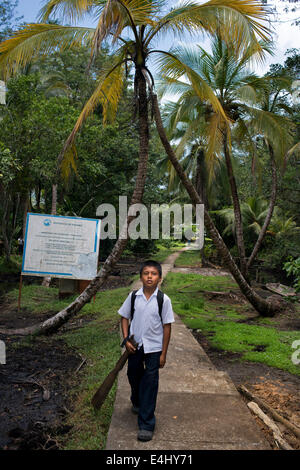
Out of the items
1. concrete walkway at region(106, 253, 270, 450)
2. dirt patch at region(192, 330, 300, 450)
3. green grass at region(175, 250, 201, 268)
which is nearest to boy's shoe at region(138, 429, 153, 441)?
concrete walkway at region(106, 253, 270, 450)

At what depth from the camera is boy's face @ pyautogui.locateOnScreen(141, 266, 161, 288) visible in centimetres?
332

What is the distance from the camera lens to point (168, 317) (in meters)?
3.35

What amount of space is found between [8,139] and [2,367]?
7.89 metres

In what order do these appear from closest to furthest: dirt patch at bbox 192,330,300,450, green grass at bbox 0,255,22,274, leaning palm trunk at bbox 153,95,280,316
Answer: dirt patch at bbox 192,330,300,450 → leaning palm trunk at bbox 153,95,280,316 → green grass at bbox 0,255,22,274

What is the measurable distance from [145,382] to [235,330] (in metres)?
4.98

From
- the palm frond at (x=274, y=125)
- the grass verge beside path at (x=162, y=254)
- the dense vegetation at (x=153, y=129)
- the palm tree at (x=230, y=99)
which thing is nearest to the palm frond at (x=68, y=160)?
the dense vegetation at (x=153, y=129)

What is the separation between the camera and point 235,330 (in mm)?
7875

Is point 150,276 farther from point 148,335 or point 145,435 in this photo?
point 145,435

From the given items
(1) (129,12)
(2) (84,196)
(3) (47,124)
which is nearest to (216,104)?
(1) (129,12)

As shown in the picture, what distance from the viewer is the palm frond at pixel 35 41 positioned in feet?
20.5

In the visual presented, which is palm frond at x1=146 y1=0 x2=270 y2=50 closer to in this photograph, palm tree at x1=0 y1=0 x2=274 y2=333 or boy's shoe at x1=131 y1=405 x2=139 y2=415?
palm tree at x1=0 y1=0 x2=274 y2=333

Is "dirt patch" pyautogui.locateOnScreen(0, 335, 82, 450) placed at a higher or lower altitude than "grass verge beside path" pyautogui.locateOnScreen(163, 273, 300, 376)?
lower

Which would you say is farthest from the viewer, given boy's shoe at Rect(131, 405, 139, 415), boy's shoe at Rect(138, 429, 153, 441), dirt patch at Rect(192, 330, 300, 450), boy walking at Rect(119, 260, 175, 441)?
dirt patch at Rect(192, 330, 300, 450)

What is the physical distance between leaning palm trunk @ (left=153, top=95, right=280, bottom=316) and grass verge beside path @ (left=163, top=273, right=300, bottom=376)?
14.5 inches
